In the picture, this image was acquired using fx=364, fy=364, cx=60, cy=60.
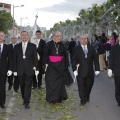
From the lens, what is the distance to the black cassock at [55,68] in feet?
31.2

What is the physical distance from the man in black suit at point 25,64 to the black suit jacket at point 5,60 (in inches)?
7.2

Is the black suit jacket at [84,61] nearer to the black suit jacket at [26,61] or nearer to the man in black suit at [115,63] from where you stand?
the man in black suit at [115,63]

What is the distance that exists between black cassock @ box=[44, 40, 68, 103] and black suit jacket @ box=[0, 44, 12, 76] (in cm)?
104

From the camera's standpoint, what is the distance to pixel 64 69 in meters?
9.67

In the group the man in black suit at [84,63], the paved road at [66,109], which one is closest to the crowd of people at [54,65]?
the man in black suit at [84,63]

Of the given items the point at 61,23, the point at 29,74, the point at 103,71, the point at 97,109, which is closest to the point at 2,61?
the point at 29,74

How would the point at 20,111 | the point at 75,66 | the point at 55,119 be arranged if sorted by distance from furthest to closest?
the point at 75,66 < the point at 20,111 < the point at 55,119

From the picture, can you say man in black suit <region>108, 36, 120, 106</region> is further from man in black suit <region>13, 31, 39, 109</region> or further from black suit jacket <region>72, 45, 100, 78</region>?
man in black suit <region>13, 31, 39, 109</region>

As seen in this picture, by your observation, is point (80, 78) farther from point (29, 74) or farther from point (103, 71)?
point (103, 71)

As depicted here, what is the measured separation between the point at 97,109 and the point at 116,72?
1.01m

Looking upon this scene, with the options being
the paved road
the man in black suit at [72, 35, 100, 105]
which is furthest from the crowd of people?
the paved road

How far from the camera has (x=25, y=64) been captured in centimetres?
908

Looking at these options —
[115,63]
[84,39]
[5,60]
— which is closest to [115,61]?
[115,63]

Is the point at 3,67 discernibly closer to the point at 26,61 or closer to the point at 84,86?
the point at 26,61
